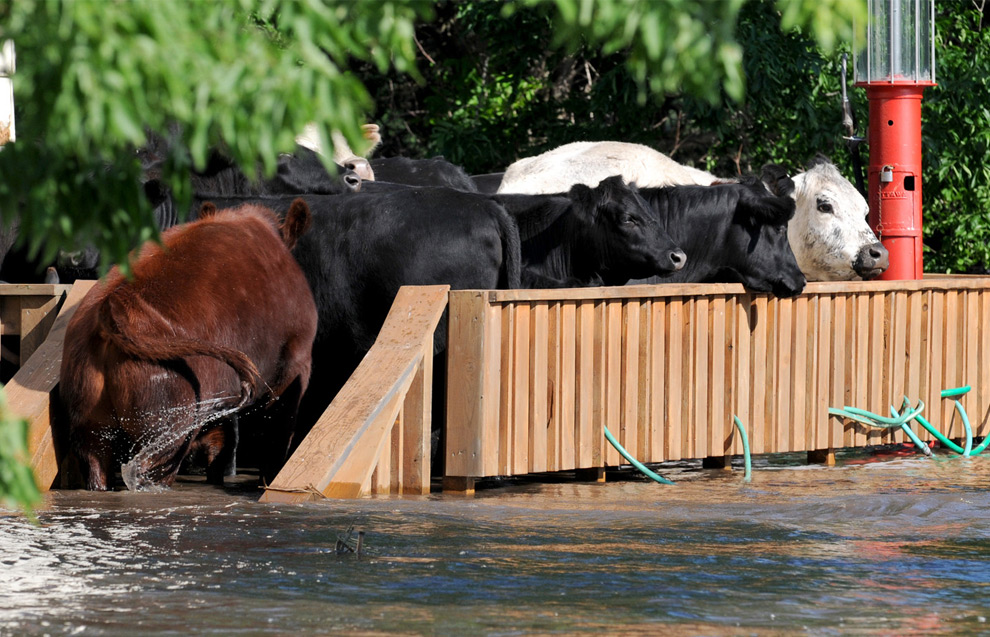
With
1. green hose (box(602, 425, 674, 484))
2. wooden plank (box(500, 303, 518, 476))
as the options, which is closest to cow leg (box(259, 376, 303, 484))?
wooden plank (box(500, 303, 518, 476))

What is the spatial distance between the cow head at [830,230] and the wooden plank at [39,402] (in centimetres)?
552

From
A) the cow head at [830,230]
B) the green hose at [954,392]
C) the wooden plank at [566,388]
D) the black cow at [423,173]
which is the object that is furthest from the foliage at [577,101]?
the wooden plank at [566,388]

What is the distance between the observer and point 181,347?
668cm

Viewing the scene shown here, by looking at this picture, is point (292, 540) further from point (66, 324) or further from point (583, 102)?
point (583, 102)

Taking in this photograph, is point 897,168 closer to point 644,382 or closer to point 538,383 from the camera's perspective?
point 644,382

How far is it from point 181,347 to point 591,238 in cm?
325

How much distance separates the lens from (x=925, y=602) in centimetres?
504

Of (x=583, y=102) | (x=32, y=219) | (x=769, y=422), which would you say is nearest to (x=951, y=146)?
(x=583, y=102)

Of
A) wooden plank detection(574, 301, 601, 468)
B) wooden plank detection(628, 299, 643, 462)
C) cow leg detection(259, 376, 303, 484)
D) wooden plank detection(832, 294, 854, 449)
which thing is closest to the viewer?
cow leg detection(259, 376, 303, 484)

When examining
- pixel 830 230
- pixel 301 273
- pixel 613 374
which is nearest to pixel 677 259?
pixel 613 374

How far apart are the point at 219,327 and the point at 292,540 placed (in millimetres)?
1553

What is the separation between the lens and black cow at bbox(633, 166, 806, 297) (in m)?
9.46

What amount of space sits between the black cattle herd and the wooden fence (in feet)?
1.60

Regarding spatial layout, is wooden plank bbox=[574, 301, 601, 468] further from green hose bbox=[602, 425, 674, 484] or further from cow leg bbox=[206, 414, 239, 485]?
cow leg bbox=[206, 414, 239, 485]
